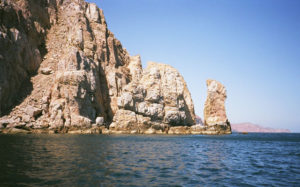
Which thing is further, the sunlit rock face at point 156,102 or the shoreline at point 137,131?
the sunlit rock face at point 156,102

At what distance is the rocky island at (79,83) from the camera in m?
58.2

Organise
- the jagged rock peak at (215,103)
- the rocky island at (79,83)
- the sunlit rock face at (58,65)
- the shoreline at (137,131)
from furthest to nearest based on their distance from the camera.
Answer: the jagged rock peak at (215,103), the rocky island at (79,83), the sunlit rock face at (58,65), the shoreline at (137,131)

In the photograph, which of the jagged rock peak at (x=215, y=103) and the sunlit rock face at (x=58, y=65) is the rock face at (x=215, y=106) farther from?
the sunlit rock face at (x=58, y=65)

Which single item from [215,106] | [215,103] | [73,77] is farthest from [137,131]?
[215,103]

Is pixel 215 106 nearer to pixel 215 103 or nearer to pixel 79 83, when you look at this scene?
pixel 215 103

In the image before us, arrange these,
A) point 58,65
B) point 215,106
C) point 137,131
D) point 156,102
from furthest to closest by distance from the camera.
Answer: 1. point 215,106
2. point 156,102
3. point 137,131
4. point 58,65

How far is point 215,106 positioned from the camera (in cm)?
9550

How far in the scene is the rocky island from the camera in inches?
2292

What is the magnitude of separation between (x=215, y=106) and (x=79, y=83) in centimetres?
5766

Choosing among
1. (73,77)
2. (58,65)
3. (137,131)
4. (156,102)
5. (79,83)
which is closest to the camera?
(73,77)

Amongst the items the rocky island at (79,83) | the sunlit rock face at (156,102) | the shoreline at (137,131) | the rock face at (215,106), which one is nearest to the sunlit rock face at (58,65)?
the rocky island at (79,83)

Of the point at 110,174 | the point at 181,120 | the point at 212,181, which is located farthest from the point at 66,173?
the point at 181,120

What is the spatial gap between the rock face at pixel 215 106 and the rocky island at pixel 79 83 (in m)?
0.41

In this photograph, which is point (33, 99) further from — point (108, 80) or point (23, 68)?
point (108, 80)
